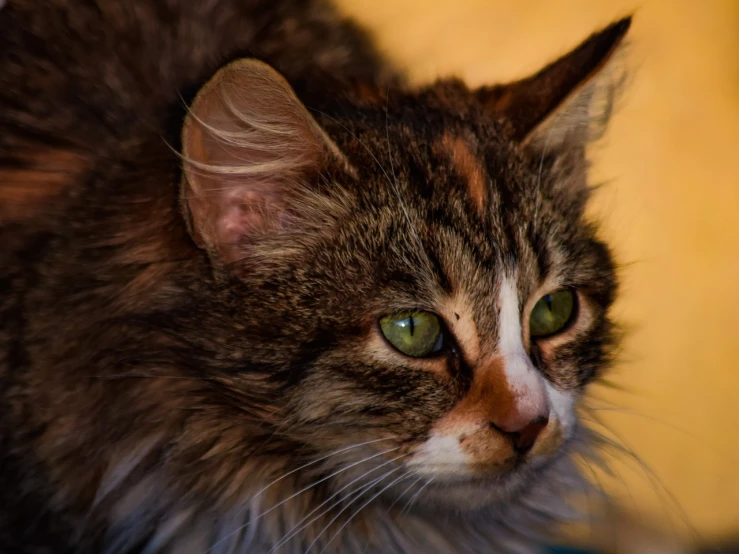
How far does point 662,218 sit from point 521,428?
59cm

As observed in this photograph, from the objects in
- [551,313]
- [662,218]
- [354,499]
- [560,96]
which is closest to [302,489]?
[354,499]

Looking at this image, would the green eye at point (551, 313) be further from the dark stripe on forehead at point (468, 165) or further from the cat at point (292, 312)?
the dark stripe on forehead at point (468, 165)

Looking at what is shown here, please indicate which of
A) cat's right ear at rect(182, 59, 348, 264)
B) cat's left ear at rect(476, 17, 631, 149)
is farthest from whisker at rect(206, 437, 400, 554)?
cat's left ear at rect(476, 17, 631, 149)

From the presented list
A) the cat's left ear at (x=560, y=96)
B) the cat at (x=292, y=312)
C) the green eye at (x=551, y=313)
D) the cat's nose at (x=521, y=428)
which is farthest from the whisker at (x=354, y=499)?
the cat's left ear at (x=560, y=96)

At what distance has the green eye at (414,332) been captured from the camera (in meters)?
0.72

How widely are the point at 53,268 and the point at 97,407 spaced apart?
16 cm

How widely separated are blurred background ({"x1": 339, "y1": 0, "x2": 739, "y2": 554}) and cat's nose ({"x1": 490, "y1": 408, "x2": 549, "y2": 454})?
1.17ft

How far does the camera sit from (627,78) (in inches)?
41.0

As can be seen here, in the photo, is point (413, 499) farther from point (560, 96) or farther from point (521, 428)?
point (560, 96)

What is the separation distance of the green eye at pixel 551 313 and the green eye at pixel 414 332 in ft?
0.44

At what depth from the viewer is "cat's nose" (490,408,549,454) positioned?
69 centimetres

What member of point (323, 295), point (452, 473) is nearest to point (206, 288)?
point (323, 295)

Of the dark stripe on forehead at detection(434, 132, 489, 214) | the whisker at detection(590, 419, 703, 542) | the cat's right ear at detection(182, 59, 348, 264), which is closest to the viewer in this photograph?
the cat's right ear at detection(182, 59, 348, 264)

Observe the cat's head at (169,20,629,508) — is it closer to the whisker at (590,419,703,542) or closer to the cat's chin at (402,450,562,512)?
the cat's chin at (402,450,562,512)
